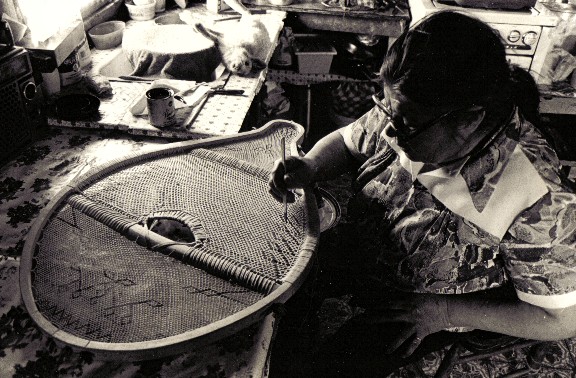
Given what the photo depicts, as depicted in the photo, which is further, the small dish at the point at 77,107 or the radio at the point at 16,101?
the small dish at the point at 77,107

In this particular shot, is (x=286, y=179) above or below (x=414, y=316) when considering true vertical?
above

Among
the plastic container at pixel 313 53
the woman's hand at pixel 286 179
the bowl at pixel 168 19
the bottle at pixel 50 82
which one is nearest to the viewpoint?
the woman's hand at pixel 286 179

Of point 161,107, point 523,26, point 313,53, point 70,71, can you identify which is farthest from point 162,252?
point 523,26

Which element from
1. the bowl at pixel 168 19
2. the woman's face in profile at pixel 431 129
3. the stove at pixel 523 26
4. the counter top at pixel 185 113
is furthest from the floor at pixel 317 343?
the bowl at pixel 168 19

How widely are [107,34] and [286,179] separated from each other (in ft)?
6.94

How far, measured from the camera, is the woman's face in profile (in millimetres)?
1377

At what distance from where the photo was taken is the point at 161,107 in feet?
7.45

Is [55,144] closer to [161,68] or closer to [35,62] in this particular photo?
[35,62]

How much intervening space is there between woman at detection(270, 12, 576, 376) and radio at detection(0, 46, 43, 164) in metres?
1.17

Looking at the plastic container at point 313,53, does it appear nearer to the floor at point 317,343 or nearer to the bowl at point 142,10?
the bowl at point 142,10

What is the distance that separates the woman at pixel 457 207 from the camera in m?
1.35

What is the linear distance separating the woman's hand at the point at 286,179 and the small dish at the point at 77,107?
1.13 metres

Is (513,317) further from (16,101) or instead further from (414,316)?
(16,101)

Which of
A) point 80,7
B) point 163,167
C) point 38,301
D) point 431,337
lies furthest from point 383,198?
point 80,7
